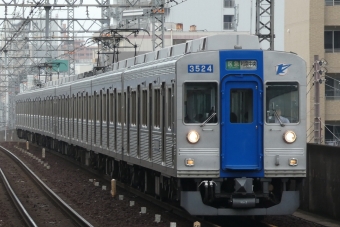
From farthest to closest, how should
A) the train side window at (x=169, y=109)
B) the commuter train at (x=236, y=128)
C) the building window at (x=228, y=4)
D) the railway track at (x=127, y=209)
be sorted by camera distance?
the building window at (x=228, y=4) < the railway track at (x=127, y=209) < the train side window at (x=169, y=109) < the commuter train at (x=236, y=128)

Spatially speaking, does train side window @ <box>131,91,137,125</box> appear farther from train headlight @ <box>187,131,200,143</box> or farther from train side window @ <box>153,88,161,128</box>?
train headlight @ <box>187,131,200,143</box>

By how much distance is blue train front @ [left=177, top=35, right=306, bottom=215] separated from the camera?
12195mm

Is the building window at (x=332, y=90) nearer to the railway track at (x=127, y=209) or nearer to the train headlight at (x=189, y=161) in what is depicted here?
the railway track at (x=127, y=209)

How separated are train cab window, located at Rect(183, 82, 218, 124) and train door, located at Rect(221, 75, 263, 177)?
163 millimetres

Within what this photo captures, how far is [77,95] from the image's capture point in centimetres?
2728

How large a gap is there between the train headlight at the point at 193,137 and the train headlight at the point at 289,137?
4.08ft

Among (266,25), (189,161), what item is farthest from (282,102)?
(266,25)

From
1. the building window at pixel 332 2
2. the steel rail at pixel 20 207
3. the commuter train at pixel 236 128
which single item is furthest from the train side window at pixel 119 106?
the building window at pixel 332 2

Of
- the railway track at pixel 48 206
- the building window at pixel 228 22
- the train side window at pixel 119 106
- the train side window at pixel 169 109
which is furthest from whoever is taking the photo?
the building window at pixel 228 22

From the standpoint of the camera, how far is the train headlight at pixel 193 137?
40.1 ft

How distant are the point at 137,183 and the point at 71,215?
3.23 meters

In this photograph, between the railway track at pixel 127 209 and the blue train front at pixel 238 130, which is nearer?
the blue train front at pixel 238 130

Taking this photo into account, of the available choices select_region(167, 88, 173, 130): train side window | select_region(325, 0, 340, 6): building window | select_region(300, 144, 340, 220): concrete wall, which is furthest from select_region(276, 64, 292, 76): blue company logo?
select_region(325, 0, 340, 6): building window

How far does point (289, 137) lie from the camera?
12.3 metres
